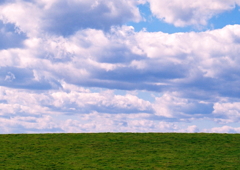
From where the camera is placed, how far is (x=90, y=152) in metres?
25.2

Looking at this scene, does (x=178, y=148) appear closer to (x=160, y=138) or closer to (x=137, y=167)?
(x=160, y=138)

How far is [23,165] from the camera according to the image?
22.2 meters

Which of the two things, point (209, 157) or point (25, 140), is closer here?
point (209, 157)

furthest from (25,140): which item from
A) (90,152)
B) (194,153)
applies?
(194,153)

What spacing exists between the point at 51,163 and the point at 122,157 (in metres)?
4.88

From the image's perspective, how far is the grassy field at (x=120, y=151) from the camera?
72.9 ft

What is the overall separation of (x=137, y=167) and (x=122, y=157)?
240cm

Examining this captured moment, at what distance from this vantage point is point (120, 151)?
25.4m

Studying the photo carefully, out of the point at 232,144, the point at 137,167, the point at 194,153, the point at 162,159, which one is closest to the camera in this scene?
the point at 137,167

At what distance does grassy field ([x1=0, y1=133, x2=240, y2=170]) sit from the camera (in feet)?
72.9

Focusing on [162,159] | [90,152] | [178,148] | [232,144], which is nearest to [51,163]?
[90,152]

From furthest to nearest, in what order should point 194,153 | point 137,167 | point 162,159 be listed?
point 194,153, point 162,159, point 137,167

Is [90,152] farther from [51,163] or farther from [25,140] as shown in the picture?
[25,140]

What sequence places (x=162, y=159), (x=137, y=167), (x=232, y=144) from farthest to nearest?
(x=232, y=144) → (x=162, y=159) → (x=137, y=167)
